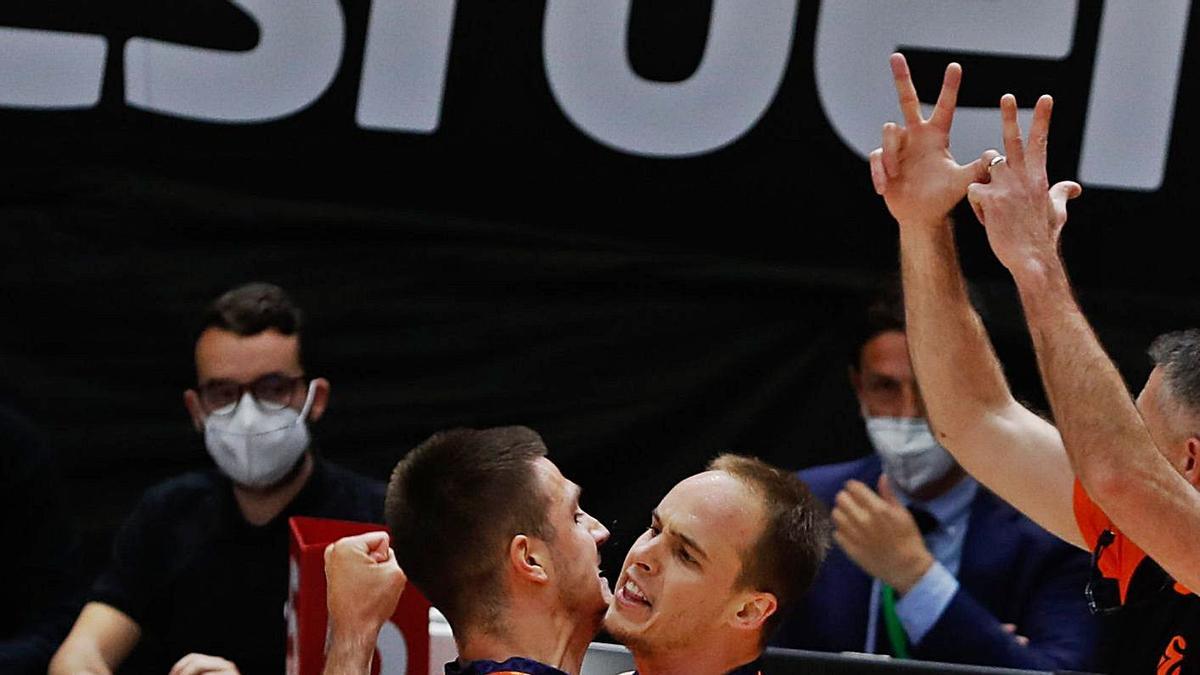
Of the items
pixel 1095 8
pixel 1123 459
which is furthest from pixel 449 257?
pixel 1123 459

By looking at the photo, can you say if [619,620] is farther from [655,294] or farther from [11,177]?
[11,177]

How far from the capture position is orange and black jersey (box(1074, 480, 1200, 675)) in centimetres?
278

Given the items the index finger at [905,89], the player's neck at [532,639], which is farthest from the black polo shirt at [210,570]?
the index finger at [905,89]

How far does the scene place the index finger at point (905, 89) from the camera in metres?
2.87

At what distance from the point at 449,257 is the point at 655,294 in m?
0.46

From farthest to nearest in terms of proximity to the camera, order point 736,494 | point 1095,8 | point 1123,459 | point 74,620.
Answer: point 1095,8 → point 74,620 → point 736,494 → point 1123,459

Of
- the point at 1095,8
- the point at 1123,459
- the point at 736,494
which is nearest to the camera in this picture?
the point at 1123,459

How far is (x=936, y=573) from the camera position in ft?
12.5

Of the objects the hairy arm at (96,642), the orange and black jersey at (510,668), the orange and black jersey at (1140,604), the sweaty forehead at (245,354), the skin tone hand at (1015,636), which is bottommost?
the hairy arm at (96,642)

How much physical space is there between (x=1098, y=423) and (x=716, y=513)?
483mm


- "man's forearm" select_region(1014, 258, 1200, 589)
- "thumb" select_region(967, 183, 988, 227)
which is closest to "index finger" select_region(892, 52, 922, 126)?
"thumb" select_region(967, 183, 988, 227)

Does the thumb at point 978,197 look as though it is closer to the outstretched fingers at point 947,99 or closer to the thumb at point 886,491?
the outstretched fingers at point 947,99

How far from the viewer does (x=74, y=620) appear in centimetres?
400

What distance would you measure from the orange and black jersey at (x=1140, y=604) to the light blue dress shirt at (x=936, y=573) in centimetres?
85
